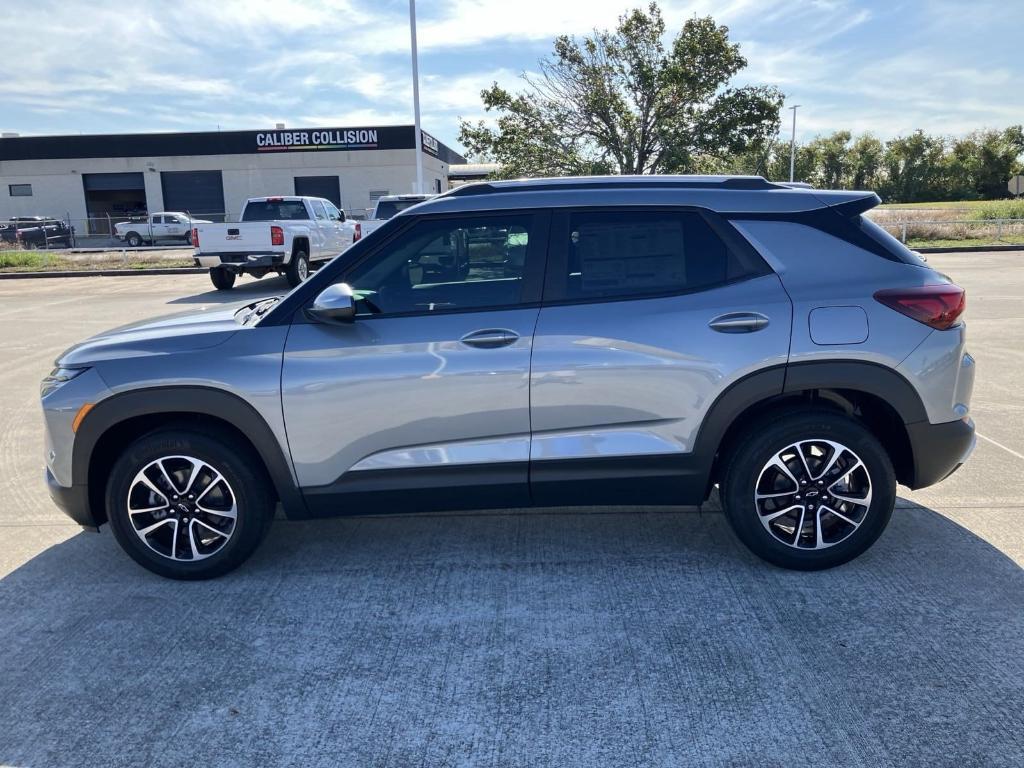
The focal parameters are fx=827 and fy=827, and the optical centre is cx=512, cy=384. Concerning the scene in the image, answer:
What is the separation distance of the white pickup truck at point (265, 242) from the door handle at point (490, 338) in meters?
12.9

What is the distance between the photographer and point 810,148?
87938 millimetres

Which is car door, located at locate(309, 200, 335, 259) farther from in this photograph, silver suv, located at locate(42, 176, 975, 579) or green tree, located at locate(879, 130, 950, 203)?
green tree, located at locate(879, 130, 950, 203)

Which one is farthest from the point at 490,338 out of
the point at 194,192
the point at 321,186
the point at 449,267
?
the point at 194,192

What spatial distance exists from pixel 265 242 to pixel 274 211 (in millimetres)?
2114

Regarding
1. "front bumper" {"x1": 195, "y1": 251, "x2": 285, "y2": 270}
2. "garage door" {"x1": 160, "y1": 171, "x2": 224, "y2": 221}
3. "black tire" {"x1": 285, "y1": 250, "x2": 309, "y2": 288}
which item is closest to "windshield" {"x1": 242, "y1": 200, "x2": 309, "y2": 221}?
"black tire" {"x1": 285, "y1": 250, "x2": 309, "y2": 288}

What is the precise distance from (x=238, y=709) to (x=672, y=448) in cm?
210

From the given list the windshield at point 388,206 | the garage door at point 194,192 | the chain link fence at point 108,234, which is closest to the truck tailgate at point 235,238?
the windshield at point 388,206

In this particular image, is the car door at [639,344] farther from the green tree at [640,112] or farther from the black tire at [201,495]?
the green tree at [640,112]

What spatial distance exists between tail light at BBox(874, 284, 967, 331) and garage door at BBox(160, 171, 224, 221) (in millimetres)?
44258

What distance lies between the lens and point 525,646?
3334 millimetres

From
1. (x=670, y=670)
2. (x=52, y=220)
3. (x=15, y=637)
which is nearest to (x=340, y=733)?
(x=670, y=670)

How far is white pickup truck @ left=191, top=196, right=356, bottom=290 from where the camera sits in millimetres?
16625

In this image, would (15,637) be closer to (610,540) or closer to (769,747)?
(610,540)

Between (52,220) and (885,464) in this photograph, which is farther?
(52,220)
